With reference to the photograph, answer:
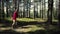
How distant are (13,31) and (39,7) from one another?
474 inches

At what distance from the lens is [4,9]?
2705 centimetres

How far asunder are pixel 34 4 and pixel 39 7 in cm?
81

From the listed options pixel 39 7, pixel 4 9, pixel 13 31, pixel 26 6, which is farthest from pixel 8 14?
pixel 13 31

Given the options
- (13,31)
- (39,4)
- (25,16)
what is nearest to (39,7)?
(39,4)

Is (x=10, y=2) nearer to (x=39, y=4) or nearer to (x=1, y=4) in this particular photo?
(x=1, y=4)

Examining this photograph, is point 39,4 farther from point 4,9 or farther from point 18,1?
point 4,9

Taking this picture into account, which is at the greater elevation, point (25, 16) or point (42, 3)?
point (42, 3)

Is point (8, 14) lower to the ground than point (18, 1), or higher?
lower

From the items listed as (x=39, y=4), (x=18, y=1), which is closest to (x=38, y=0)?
(x=39, y=4)

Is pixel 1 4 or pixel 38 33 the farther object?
pixel 1 4

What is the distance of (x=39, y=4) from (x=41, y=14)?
141 centimetres

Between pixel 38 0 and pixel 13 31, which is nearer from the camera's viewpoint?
pixel 13 31

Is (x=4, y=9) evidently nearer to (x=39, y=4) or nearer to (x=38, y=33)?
(x=39, y=4)

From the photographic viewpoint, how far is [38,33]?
47.3 ft
